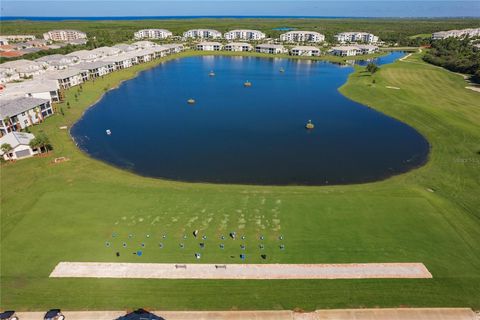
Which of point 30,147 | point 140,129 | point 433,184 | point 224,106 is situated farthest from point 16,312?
point 224,106

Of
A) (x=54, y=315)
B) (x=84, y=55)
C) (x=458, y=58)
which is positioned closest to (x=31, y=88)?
(x=84, y=55)

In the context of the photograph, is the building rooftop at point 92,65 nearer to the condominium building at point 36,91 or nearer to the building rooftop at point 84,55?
the building rooftop at point 84,55

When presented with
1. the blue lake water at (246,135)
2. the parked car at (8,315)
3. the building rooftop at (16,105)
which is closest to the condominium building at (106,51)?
the blue lake water at (246,135)

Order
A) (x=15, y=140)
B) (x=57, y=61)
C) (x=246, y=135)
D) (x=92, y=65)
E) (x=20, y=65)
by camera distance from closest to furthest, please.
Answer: (x=15, y=140)
(x=246, y=135)
(x=20, y=65)
(x=92, y=65)
(x=57, y=61)

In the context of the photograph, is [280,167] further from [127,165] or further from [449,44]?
[449,44]

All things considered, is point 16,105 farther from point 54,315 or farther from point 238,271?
point 238,271
